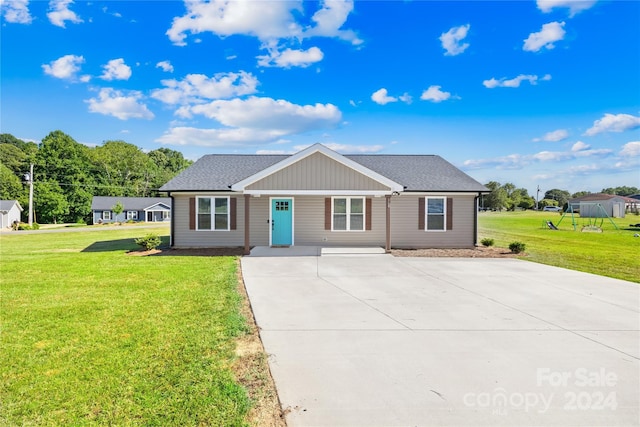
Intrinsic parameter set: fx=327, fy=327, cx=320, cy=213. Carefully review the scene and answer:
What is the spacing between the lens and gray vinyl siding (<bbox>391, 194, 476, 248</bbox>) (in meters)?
15.0

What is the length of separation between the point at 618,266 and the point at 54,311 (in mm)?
15746

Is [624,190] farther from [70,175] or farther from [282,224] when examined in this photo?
[70,175]

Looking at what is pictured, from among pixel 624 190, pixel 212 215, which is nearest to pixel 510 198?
pixel 624 190

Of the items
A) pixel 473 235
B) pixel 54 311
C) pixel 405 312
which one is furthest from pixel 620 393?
pixel 473 235

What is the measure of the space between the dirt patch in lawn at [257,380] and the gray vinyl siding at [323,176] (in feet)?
29.5

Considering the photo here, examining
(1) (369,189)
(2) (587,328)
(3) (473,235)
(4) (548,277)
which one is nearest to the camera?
(2) (587,328)

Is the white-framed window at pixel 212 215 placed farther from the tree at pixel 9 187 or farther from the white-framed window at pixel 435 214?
the tree at pixel 9 187

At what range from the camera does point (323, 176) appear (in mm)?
13672

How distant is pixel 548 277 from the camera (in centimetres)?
915

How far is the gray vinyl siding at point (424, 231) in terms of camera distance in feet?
49.2

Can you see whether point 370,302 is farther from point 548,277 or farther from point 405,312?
point 548,277

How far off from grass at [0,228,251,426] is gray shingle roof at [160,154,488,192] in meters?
7.33

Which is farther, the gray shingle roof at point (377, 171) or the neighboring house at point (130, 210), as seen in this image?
the neighboring house at point (130, 210)

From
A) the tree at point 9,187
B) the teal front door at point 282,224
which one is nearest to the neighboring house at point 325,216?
the teal front door at point 282,224
